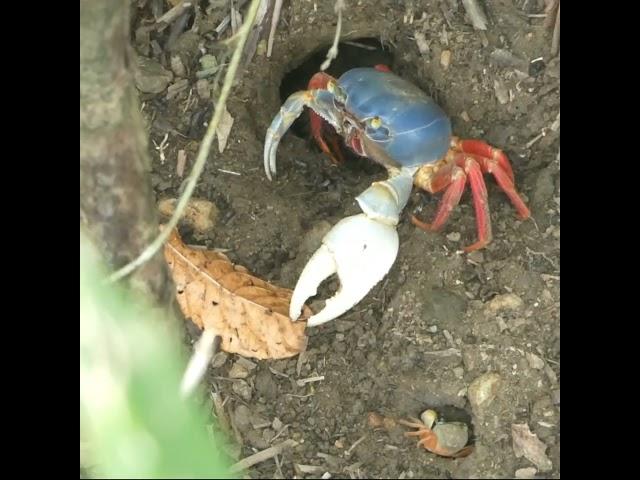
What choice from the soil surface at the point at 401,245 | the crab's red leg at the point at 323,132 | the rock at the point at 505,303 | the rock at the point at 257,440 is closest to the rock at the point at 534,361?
the soil surface at the point at 401,245

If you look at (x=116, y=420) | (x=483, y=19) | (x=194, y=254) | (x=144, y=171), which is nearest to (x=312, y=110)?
(x=483, y=19)

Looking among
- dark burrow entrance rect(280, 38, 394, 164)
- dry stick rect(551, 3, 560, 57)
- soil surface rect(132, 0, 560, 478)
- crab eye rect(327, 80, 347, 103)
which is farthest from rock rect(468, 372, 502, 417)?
dark burrow entrance rect(280, 38, 394, 164)

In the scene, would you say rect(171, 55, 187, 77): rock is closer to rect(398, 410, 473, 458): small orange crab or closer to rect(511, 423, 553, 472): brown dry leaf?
rect(398, 410, 473, 458): small orange crab

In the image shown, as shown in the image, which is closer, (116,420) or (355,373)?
(116,420)

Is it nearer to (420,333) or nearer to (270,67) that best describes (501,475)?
(420,333)

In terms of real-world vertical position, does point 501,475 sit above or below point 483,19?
below

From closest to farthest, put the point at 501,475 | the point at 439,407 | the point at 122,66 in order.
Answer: the point at 122,66, the point at 501,475, the point at 439,407

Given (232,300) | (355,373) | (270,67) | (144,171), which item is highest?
(144,171)

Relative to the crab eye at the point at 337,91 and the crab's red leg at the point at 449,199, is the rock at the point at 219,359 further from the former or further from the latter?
the crab eye at the point at 337,91
